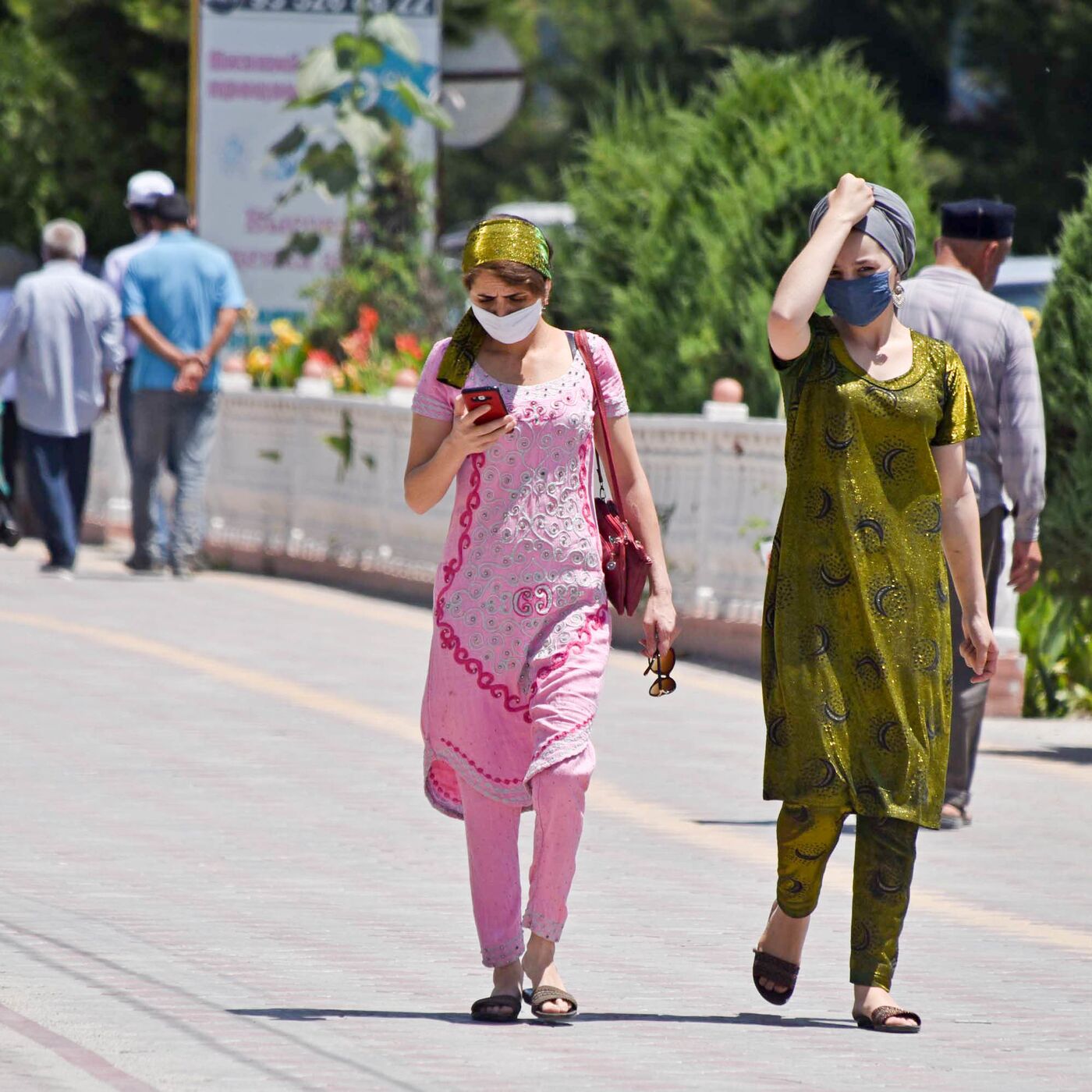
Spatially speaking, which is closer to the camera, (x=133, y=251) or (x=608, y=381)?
(x=608, y=381)

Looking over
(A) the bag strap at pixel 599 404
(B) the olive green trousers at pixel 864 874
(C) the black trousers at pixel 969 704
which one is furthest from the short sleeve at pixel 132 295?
(B) the olive green trousers at pixel 864 874

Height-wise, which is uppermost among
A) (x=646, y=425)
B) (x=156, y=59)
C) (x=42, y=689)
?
(x=156, y=59)

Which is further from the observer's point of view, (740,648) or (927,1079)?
(740,648)

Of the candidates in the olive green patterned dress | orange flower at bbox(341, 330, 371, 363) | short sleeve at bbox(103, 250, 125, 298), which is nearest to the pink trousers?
the olive green patterned dress

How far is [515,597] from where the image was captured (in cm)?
572

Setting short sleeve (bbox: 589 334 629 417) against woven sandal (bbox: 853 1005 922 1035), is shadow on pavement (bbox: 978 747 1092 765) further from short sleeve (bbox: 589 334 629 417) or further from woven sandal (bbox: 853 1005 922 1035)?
short sleeve (bbox: 589 334 629 417)

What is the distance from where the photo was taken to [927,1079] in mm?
5254

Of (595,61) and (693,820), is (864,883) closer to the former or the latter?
(693,820)

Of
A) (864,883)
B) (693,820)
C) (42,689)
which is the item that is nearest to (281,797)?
(693,820)

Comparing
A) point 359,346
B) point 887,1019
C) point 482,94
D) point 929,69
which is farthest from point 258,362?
point 929,69

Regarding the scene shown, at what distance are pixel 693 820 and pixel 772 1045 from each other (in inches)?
116

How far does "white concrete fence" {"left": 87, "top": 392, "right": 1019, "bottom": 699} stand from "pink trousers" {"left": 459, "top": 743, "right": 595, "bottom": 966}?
218 inches

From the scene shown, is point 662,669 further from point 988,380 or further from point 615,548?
point 988,380

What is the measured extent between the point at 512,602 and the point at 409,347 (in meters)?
11.2
